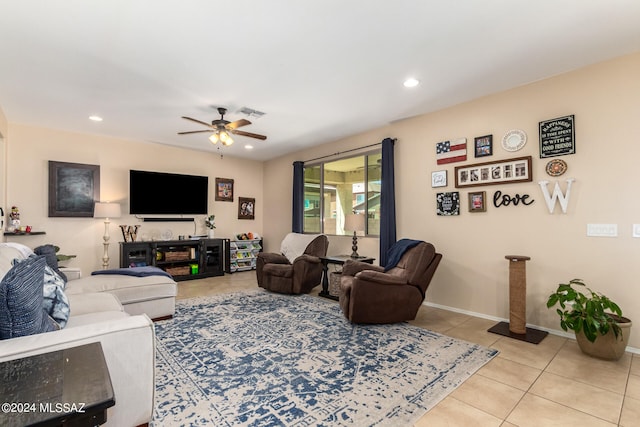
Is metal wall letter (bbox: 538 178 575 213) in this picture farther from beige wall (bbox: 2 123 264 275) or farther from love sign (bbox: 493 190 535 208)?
beige wall (bbox: 2 123 264 275)

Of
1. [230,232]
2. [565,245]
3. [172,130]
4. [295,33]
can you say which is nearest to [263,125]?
[172,130]

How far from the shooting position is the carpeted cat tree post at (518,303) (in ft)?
10.1

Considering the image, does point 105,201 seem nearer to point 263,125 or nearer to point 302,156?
point 263,125

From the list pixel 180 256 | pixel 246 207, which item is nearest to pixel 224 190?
pixel 246 207

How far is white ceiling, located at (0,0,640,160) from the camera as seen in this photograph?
7.17ft

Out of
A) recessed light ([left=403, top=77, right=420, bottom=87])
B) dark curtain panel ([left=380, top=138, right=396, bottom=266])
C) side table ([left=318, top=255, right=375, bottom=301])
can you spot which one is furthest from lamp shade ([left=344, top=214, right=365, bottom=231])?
recessed light ([left=403, top=77, right=420, bottom=87])

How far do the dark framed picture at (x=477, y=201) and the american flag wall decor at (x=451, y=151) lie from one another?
47cm

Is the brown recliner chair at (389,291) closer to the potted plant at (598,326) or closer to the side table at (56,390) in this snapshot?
the potted plant at (598,326)

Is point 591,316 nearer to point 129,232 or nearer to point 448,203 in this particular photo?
point 448,203

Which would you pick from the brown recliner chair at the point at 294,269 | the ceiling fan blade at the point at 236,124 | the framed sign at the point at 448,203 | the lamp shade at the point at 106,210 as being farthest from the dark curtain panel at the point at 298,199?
the lamp shade at the point at 106,210

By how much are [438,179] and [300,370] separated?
292 centimetres

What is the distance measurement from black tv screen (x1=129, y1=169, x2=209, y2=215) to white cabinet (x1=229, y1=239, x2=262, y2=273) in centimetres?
94

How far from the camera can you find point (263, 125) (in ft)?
15.5

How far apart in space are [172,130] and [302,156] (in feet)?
7.86
